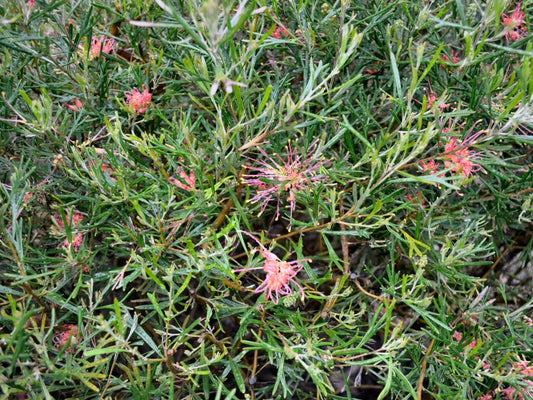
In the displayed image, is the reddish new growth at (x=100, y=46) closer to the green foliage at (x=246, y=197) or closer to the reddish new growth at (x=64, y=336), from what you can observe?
the green foliage at (x=246, y=197)

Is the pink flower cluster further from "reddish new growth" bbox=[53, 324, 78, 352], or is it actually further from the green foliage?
"reddish new growth" bbox=[53, 324, 78, 352]

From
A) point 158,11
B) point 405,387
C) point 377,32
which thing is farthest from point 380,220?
point 158,11

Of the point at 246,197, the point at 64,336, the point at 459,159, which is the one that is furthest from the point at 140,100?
the point at 459,159

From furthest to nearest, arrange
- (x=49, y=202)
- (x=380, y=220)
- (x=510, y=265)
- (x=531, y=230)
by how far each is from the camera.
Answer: (x=510, y=265), (x=531, y=230), (x=49, y=202), (x=380, y=220)

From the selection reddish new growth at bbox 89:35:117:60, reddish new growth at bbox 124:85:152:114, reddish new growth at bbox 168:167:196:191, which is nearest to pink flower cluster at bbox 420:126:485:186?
reddish new growth at bbox 168:167:196:191

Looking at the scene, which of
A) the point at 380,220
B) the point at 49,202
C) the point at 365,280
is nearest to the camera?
the point at 380,220

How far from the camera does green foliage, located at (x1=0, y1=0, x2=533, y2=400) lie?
2.94 feet

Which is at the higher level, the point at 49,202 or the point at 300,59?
the point at 300,59

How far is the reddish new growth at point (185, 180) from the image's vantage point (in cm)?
100

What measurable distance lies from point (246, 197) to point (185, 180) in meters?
0.16

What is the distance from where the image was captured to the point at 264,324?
1.04 meters

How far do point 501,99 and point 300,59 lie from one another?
515 mm

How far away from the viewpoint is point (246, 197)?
96 cm

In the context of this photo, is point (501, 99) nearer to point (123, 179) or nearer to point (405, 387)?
point (405, 387)
